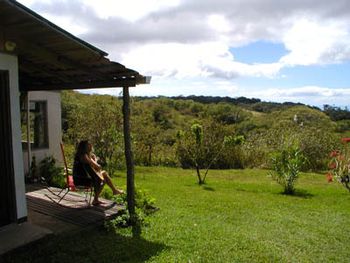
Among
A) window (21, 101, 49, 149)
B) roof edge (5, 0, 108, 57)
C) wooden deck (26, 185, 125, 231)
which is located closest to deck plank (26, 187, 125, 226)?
wooden deck (26, 185, 125, 231)

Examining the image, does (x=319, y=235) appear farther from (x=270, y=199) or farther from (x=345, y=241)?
(x=270, y=199)

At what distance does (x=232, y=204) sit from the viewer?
995 cm

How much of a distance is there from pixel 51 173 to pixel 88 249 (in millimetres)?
5425

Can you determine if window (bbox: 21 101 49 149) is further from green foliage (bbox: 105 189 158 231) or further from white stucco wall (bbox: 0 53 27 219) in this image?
white stucco wall (bbox: 0 53 27 219)

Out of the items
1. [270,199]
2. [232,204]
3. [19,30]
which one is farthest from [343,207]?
[19,30]

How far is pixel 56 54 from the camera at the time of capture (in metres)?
7.08

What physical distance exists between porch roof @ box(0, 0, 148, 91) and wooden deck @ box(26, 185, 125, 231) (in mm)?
2283

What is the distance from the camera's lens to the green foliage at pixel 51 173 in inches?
424

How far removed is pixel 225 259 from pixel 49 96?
8.09m

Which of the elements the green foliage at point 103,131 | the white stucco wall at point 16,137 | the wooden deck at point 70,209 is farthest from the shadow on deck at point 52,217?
the green foliage at point 103,131

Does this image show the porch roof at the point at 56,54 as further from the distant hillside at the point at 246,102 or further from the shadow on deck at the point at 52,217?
the distant hillside at the point at 246,102

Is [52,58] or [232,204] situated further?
[232,204]

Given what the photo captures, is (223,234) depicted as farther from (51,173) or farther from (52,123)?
(52,123)

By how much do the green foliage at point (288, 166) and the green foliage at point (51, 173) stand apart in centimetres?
624
